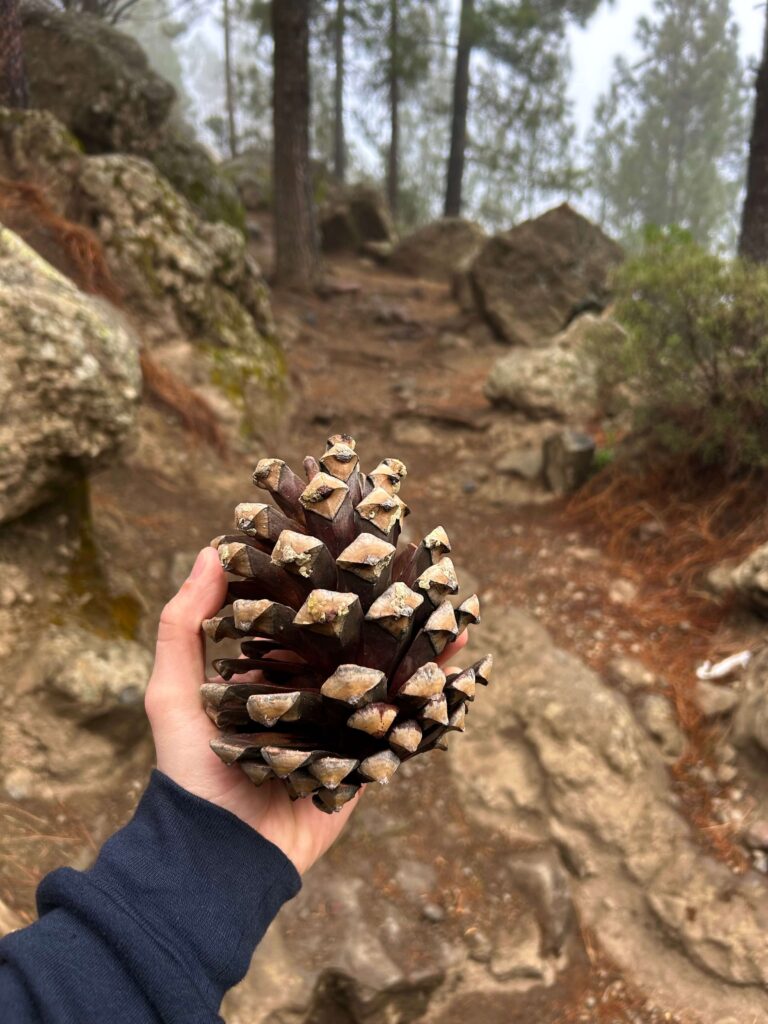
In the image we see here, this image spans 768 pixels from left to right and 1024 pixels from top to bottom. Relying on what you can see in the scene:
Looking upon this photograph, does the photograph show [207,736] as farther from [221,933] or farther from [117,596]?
[117,596]

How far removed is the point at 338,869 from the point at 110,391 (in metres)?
2.28

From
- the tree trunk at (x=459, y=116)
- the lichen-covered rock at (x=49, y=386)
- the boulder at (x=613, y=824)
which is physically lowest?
the boulder at (x=613, y=824)

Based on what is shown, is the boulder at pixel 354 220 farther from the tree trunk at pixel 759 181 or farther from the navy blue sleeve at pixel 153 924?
the navy blue sleeve at pixel 153 924

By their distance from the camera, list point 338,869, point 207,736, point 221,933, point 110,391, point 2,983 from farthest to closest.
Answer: point 110,391 → point 338,869 → point 207,736 → point 221,933 → point 2,983

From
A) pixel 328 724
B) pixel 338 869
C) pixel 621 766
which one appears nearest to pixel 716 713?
pixel 621 766

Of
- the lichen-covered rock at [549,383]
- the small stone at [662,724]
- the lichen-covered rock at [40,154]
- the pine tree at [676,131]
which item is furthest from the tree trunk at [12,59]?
the pine tree at [676,131]

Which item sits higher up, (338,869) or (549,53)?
(549,53)

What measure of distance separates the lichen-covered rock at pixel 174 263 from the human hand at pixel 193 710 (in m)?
3.77

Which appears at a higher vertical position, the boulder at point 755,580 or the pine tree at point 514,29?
the pine tree at point 514,29

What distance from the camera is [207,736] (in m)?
1.46

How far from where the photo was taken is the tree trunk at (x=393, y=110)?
37.3 feet

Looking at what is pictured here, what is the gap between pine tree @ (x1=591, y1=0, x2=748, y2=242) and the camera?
1625 centimetres

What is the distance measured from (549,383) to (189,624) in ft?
16.3

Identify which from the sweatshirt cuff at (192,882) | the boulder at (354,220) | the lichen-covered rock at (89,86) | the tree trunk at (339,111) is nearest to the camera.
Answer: the sweatshirt cuff at (192,882)
